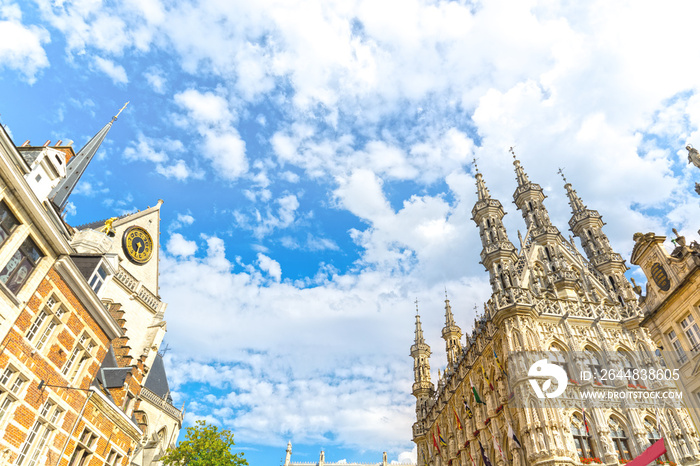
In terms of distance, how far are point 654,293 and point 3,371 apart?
2806cm

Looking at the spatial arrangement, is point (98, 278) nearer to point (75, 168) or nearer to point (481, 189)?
point (75, 168)

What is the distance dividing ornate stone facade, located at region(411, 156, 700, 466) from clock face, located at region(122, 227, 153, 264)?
116 feet

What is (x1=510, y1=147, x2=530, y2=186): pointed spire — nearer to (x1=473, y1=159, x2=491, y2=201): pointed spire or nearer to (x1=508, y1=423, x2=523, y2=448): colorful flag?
(x1=473, y1=159, x2=491, y2=201): pointed spire

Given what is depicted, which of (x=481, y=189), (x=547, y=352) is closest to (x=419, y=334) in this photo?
(x=481, y=189)

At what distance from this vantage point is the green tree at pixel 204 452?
29.9 m

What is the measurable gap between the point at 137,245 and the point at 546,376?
4109 cm

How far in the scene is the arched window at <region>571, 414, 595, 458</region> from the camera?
26281 millimetres

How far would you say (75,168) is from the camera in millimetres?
33094

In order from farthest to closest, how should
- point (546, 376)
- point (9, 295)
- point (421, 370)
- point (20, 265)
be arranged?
point (421, 370)
point (546, 376)
point (20, 265)
point (9, 295)

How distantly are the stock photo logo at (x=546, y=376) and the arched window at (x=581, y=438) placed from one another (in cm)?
193

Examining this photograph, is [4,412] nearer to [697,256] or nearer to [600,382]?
[697,256]

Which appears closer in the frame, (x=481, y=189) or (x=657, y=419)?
(x=657, y=419)

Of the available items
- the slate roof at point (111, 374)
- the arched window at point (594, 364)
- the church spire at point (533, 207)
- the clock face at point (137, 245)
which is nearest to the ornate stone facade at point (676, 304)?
the arched window at point (594, 364)

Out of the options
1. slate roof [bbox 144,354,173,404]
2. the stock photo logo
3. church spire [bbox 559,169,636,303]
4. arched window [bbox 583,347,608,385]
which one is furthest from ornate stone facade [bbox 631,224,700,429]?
slate roof [bbox 144,354,173,404]
